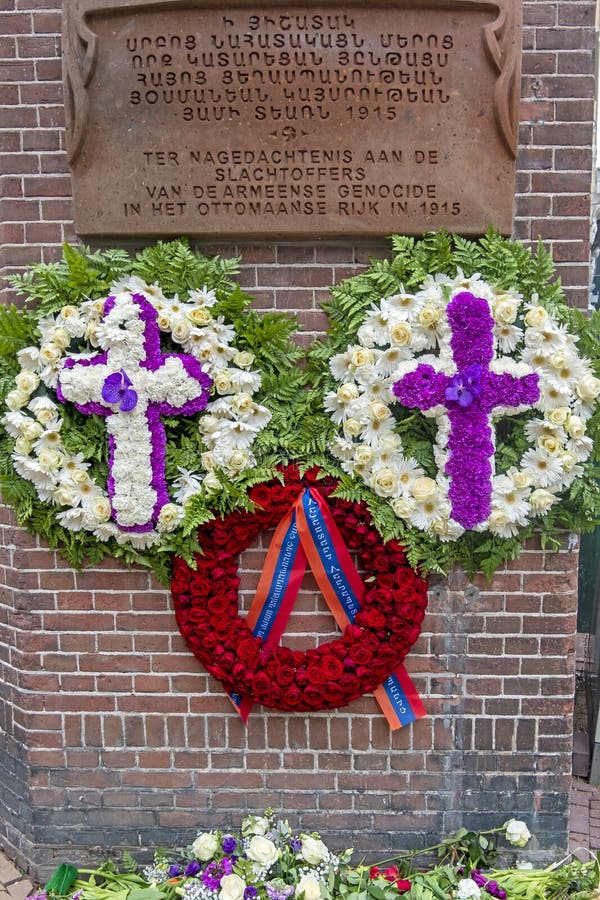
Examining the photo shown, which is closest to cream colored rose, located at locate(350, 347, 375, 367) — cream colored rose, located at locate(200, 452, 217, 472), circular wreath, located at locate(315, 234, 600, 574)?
circular wreath, located at locate(315, 234, 600, 574)

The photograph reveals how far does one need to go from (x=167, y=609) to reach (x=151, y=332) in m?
1.06

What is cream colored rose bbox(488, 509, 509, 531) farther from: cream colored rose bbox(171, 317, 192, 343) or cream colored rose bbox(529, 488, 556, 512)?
cream colored rose bbox(171, 317, 192, 343)

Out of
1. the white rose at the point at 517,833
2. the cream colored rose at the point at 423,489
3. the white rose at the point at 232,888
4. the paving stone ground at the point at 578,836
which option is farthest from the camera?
the paving stone ground at the point at 578,836

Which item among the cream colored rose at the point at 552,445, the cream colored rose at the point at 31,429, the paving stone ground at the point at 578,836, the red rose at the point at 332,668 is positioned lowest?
the paving stone ground at the point at 578,836

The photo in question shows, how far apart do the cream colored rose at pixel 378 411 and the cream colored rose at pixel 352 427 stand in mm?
57

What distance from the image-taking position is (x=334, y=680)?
2.67 metres

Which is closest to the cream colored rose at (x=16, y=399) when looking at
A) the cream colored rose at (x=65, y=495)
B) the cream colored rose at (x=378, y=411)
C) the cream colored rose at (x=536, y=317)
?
the cream colored rose at (x=65, y=495)

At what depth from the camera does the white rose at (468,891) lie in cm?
251

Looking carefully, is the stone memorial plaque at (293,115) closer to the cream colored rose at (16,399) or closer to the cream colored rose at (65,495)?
the cream colored rose at (16,399)

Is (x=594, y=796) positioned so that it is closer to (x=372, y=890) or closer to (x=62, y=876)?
(x=372, y=890)

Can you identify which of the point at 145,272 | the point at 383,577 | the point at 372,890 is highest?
the point at 145,272

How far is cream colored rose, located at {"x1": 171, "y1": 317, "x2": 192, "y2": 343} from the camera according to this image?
101 inches

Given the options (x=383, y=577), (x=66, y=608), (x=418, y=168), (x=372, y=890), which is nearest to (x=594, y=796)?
(x=372, y=890)

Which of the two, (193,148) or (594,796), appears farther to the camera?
(594,796)
